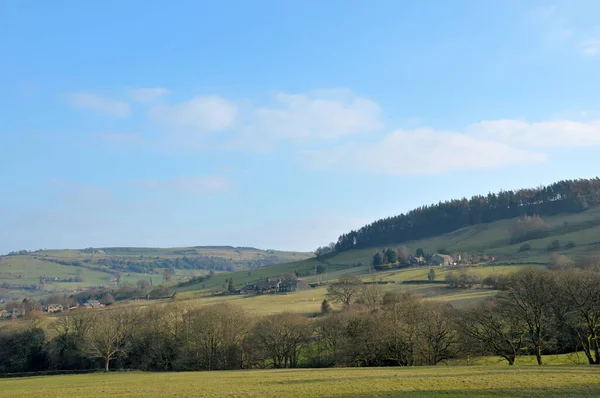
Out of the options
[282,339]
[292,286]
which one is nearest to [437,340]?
[282,339]

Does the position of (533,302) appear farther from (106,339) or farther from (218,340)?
(106,339)

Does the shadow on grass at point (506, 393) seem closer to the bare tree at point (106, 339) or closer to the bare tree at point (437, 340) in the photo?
the bare tree at point (437, 340)

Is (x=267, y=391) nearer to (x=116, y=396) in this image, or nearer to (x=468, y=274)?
(x=116, y=396)

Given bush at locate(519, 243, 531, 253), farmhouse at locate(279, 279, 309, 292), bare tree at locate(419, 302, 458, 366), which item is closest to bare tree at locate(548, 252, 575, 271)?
bush at locate(519, 243, 531, 253)

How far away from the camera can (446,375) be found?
3378 centimetres

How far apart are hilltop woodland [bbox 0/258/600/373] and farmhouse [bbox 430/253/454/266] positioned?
341ft

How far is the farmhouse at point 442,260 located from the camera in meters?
190

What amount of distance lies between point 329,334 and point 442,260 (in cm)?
13490

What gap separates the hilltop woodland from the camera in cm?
5409

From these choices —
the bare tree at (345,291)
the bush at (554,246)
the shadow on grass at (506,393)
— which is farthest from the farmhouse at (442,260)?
the shadow on grass at (506,393)

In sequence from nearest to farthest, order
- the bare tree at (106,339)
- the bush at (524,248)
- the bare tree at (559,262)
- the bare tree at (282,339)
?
the bare tree at (282,339) → the bare tree at (106,339) → the bare tree at (559,262) → the bush at (524,248)

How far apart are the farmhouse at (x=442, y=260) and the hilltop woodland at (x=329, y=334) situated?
104036 mm

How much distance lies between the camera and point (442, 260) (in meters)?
192

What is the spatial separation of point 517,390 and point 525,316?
101ft
